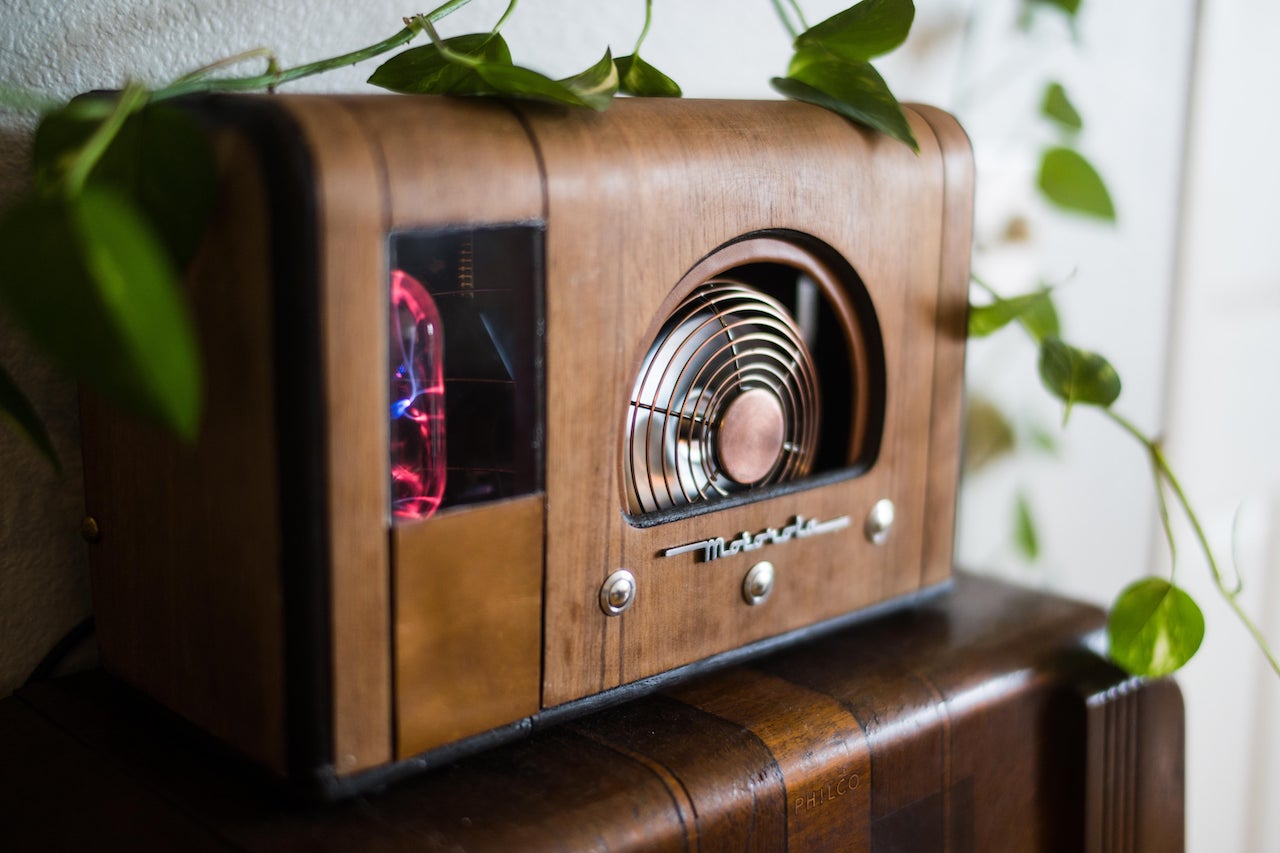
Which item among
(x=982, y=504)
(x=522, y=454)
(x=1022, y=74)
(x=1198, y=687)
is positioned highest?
(x=1022, y=74)

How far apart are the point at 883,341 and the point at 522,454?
34 cm

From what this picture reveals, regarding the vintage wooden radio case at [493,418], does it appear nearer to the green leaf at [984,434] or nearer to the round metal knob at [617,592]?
the round metal knob at [617,592]

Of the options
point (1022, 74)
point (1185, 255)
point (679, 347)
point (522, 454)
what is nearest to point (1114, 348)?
point (1185, 255)

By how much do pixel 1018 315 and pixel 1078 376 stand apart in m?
0.08

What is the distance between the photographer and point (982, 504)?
1.59m

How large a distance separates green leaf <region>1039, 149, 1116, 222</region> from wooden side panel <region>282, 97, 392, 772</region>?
1.00 m

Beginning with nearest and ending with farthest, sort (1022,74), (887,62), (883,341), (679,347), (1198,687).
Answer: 1. (679,347)
2. (883,341)
3. (887,62)
4. (1022,74)
5. (1198,687)

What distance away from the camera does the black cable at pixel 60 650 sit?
90cm

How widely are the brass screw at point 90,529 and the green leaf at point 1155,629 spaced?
31.0 inches

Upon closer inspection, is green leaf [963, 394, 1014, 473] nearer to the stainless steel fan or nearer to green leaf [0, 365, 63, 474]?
the stainless steel fan

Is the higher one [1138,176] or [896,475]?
[1138,176]

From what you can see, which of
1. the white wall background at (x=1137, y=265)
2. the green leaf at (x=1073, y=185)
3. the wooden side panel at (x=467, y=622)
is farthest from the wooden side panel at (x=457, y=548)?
the green leaf at (x=1073, y=185)

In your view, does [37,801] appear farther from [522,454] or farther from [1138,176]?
[1138,176]

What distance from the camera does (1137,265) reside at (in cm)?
168
